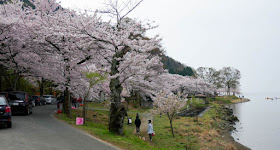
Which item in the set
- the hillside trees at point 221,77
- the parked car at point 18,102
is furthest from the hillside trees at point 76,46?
the hillside trees at point 221,77

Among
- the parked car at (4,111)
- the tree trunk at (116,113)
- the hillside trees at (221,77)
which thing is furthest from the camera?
the hillside trees at (221,77)

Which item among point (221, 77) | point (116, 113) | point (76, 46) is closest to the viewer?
point (116, 113)

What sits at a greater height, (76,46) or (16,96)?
(76,46)

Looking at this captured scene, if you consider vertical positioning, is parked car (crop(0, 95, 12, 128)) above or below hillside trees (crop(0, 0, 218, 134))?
below

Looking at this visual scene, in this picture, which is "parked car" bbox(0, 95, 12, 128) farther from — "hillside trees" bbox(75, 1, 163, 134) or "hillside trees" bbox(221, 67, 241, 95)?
"hillside trees" bbox(221, 67, 241, 95)

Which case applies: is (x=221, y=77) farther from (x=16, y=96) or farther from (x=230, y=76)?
(x=16, y=96)

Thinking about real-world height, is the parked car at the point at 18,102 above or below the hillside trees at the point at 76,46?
below

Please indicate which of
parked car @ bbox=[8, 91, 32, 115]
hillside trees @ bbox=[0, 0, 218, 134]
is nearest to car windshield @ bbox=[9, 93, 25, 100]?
parked car @ bbox=[8, 91, 32, 115]

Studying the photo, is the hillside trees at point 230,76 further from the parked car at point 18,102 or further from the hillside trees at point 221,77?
the parked car at point 18,102

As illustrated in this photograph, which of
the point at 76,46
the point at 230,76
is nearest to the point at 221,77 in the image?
the point at 230,76

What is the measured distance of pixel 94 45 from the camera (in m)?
14.3

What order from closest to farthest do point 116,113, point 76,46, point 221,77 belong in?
point 116,113 → point 76,46 → point 221,77

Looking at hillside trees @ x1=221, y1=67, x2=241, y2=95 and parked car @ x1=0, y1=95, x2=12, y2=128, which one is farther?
hillside trees @ x1=221, y1=67, x2=241, y2=95

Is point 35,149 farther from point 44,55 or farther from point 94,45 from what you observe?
point 44,55
